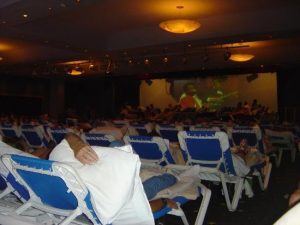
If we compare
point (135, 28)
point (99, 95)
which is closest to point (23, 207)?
point (135, 28)

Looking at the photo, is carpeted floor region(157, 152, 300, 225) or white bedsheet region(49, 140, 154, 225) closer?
white bedsheet region(49, 140, 154, 225)

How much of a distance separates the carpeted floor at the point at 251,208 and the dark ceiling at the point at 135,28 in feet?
11.3

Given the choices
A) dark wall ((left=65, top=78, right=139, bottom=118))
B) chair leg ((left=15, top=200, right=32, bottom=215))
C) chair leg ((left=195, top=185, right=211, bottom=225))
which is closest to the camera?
chair leg ((left=15, top=200, right=32, bottom=215))

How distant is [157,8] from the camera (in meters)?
6.72

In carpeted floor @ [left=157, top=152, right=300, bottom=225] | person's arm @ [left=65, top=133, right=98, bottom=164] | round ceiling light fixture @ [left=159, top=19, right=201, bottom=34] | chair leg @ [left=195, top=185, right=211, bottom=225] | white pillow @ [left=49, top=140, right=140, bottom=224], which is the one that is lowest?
carpeted floor @ [left=157, top=152, right=300, bottom=225]

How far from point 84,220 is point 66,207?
0.19m

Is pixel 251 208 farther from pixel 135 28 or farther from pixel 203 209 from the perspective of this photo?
pixel 135 28

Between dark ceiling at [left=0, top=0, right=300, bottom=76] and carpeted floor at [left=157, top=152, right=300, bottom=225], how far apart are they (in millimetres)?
3442

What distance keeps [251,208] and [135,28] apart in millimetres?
6148

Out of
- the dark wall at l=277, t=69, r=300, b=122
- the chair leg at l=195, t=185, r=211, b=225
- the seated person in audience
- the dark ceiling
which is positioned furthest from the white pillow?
the dark wall at l=277, t=69, r=300, b=122

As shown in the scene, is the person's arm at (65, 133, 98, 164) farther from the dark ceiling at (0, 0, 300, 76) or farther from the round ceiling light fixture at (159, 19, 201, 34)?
the round ceiling light fixture at (159, 19, 201, 34)

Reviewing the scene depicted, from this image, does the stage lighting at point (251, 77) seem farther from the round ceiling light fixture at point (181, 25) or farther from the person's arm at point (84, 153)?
the person's arm at point (84, 153)

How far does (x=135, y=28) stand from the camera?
869cm

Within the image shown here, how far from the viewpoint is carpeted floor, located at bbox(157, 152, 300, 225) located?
10.2 ft
